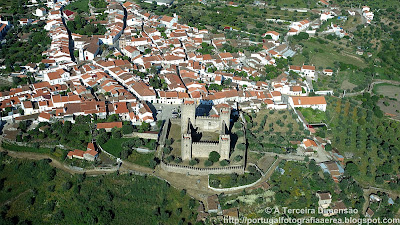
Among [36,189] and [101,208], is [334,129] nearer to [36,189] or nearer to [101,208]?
[101,208]

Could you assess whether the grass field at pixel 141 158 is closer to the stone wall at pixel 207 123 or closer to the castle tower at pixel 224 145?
the stone wall at pixel 207 123

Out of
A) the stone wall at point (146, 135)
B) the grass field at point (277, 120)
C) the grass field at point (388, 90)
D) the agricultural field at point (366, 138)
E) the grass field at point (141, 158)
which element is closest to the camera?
the grass field at point (141, 158)

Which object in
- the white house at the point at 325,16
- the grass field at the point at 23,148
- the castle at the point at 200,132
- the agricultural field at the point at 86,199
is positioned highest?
the white house at the point at 325,16

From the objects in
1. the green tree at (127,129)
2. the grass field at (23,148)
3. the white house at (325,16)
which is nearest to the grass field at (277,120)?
the green tree at (127,129)

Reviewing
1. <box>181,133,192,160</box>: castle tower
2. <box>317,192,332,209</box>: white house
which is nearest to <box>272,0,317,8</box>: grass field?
<box>181,133,192,160</box>: castle tower

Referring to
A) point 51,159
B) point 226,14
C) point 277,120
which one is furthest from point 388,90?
point 51,159

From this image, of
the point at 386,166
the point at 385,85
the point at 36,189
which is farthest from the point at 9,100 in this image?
the point at 385,85
